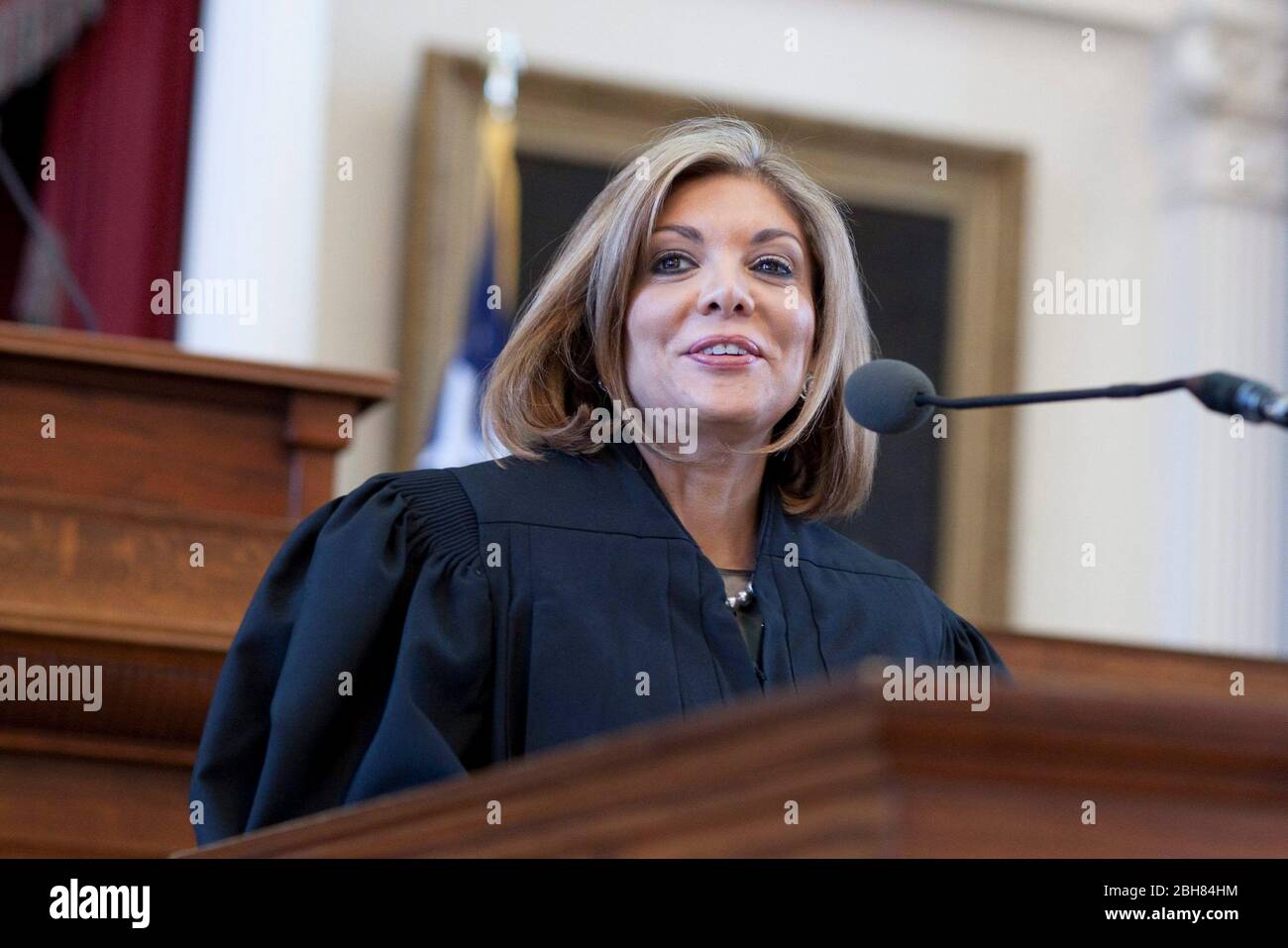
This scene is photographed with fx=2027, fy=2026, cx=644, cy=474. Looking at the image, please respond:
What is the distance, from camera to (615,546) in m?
2.53

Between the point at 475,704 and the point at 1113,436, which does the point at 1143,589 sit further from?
the point at 475,704

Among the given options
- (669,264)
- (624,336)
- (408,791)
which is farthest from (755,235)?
(408,791)

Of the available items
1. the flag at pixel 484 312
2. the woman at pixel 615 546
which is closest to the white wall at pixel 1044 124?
the flag at pixel 484 312

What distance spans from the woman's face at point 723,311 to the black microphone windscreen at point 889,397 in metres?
0.58

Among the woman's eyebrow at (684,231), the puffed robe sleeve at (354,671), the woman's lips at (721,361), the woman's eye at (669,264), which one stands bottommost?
the puffed robe sleeve at (354,671)

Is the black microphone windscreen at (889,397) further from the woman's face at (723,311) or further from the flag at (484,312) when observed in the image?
the flag at (484,312)

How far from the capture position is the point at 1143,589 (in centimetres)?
757

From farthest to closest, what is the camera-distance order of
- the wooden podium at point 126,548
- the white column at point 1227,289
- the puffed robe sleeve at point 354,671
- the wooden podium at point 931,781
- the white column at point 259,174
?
1. the white column at point 1227,289
2. the white column at point 259,174
3. the wooden podium at point 126,548
4. the puffed robe sleeve at point 354,671
5. the wooden podium at point 931,781

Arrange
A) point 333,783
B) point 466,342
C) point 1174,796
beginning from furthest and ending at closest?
1. point 466,342
2. point 333,783
3. point 1174,796

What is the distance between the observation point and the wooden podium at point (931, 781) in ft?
3.83

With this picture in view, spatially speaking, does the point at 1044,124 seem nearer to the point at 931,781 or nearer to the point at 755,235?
the point at 755,235

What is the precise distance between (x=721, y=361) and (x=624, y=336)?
0.53 feet
